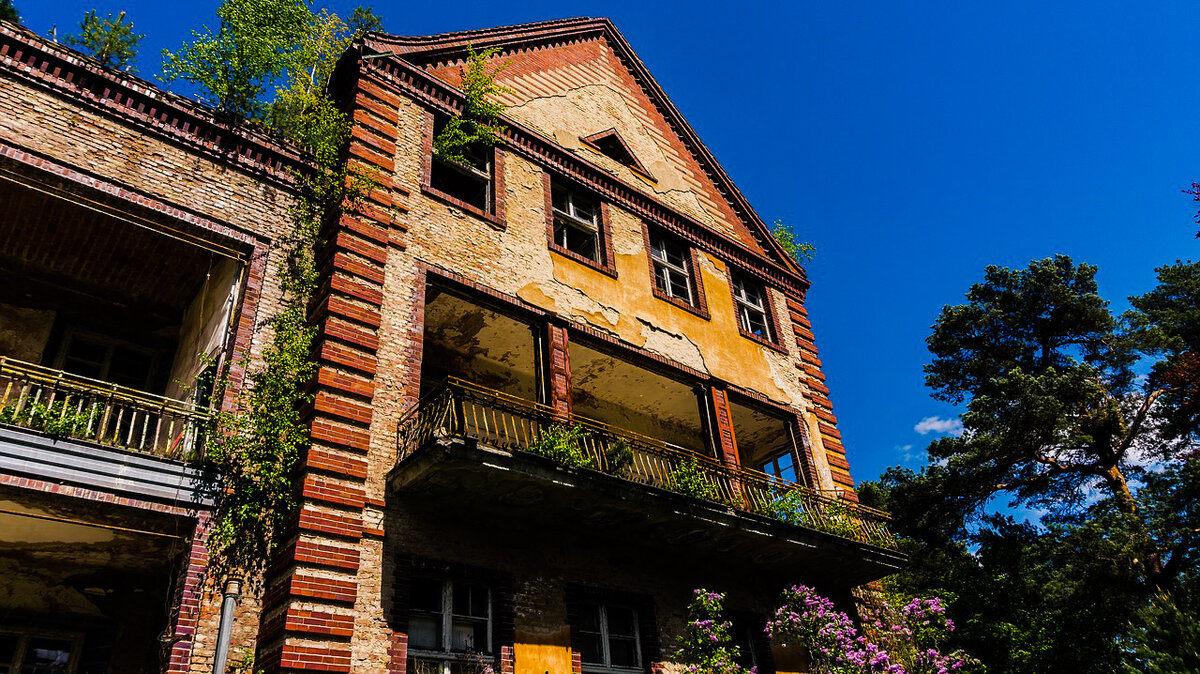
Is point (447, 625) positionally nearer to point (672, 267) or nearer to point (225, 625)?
point (225, 625)

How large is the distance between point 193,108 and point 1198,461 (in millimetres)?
25571

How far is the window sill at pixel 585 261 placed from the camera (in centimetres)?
1324

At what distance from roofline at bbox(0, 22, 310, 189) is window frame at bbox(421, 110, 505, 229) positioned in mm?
1985

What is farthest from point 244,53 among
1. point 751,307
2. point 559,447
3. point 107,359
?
point 751,307

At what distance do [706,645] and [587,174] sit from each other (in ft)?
31.6

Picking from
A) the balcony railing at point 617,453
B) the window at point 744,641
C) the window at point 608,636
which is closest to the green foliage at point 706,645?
the window at point 608,636

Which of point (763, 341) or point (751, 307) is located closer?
point (763, 341)

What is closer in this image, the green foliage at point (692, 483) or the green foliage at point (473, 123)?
the green foliage at point (692, 483)

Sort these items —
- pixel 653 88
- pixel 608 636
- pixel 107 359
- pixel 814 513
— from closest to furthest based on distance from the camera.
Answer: pixel 608 636 < pixel 107 359 < pixel 814 513 < pixel 653 88

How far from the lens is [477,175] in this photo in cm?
1339

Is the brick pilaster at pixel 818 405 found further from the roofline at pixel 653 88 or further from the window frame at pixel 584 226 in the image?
the window frame at pixel 584 226

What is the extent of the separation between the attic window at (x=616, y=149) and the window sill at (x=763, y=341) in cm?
446

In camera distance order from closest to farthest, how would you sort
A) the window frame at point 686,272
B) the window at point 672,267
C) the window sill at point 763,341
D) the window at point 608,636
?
the window at point 608,636 → the window frame at point 686,272 → the window at point 672,267 → the window sill at point 763,341

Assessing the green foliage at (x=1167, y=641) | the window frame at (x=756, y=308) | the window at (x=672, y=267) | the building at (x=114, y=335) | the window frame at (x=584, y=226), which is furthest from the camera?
the window frame at (x=756, y=308)
